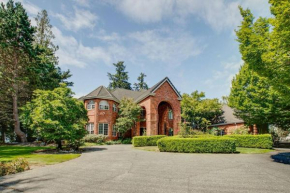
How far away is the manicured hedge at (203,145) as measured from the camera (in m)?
13.4

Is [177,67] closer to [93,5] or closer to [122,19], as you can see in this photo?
[122,19]

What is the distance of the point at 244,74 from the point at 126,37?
1833cm

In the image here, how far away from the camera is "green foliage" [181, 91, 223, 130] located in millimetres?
30719

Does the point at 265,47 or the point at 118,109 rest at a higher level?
the point at 265,47

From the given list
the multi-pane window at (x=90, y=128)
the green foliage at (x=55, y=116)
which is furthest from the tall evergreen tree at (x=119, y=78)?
the green foliage at (x=55, y=116)

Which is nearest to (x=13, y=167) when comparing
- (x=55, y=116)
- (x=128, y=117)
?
(x=55, y=116)

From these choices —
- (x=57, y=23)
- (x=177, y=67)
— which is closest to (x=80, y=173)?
(x=57, y=23)

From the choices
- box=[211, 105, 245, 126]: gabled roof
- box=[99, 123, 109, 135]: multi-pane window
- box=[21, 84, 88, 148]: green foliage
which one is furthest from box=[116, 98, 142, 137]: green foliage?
box=[211, 105, 245, 126]: gabled roof

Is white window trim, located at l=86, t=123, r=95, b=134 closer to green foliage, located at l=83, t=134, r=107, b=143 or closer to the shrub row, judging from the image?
green foliage, located at l=83, t=134, r=107, b=143

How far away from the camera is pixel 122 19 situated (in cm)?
1487

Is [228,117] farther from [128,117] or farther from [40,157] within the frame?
[40,157]

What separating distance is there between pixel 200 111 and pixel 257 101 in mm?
10561

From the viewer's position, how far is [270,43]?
8.55 meters

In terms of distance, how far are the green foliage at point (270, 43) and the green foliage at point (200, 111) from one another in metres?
21.4
